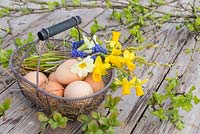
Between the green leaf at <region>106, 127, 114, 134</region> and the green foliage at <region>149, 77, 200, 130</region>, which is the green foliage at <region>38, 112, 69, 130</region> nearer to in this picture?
the green leaf at <region>106, 127, 114, 134</region>

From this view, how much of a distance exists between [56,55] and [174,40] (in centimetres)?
59

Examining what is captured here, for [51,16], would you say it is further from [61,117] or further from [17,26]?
[61,117]

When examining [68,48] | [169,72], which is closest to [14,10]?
[68,48]

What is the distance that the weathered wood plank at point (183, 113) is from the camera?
1.05m

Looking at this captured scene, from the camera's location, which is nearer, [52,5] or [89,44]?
[89,44]

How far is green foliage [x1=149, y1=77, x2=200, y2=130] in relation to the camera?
1031 millimetres

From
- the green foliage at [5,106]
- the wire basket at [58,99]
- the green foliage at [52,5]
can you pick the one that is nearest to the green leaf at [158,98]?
the wire basket at [58,99]

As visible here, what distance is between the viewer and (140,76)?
4.19ft

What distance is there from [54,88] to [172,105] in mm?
338

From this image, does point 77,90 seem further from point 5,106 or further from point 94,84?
point 5,106

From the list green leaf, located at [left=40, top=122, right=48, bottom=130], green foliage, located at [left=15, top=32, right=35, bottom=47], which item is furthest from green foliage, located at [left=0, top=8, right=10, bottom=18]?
green leaf, located at [left=40, top=122, right=48, bottom=130]

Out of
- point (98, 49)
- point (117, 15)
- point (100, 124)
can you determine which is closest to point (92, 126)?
point (100, 124)

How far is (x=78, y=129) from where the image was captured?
102cm

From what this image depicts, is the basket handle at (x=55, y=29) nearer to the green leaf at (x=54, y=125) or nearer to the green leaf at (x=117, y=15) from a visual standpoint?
the green leaf at (x=54, y=125)
